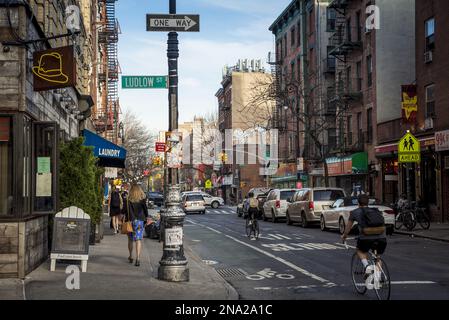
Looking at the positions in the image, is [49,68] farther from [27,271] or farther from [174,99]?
[27,271]

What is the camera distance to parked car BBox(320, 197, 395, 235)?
25016mm

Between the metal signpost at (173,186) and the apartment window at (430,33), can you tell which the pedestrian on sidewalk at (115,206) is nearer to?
the metal signpost at (173,186)

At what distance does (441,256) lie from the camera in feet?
56.8

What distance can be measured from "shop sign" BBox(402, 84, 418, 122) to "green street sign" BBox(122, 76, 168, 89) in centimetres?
2110

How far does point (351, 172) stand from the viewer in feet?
138

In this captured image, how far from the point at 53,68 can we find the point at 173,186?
3169mm

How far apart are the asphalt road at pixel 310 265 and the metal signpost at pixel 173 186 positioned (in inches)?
48.2

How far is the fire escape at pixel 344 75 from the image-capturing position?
42.7m

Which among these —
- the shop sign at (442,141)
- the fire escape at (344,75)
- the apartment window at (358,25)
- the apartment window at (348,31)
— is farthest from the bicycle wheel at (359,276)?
the apartment window at (348,31)

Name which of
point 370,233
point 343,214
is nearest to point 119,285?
point 370,233

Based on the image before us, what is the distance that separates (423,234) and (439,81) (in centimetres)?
954

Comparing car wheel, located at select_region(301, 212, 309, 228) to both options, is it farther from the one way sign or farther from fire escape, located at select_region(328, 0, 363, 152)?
the one way sign
